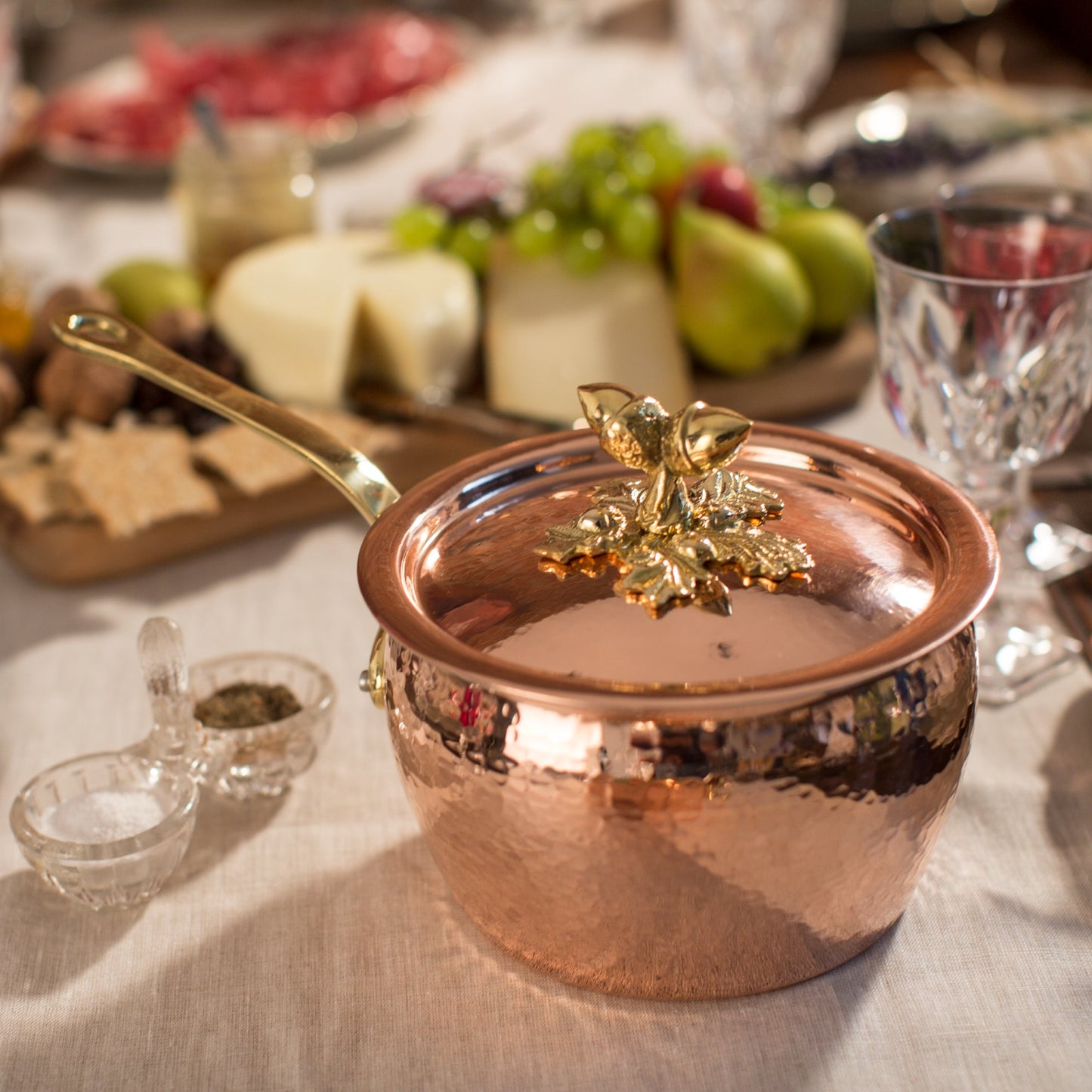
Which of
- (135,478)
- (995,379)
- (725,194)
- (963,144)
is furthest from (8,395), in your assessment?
(963,144)

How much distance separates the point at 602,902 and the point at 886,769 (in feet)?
0.36

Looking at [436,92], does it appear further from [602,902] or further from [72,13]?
[602,902]

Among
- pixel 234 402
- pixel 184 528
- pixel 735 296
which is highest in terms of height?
pixel 234 402

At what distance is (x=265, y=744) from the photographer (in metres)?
0.62

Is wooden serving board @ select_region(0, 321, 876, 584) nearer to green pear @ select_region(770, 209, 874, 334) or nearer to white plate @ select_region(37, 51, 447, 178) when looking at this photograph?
green pear @ select_region(770, 209, 874, 334)

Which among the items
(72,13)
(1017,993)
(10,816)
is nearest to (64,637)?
(10,816)

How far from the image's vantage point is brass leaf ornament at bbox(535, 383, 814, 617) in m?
0.46

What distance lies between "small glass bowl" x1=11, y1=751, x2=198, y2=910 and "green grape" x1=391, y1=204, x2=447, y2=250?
65 cm

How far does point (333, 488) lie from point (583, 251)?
0.33 metres

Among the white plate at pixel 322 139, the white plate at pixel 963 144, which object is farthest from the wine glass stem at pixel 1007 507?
the white plate at pixel 322 139

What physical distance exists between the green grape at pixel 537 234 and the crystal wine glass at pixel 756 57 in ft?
1.41

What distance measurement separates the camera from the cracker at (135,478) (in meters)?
0.85

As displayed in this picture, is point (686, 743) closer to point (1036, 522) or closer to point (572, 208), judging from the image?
point (1036, 522)

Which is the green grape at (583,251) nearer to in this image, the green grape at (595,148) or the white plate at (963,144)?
the green grape at (595,148)
